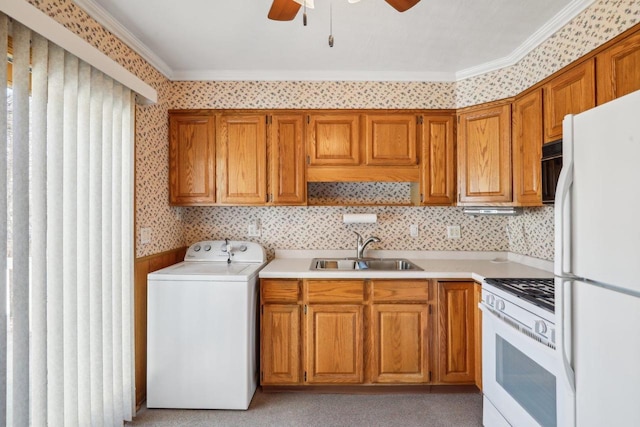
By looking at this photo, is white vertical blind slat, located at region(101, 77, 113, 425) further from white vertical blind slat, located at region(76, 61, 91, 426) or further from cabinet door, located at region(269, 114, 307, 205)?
cabinet door, located at region(269, 114, 307, 205)

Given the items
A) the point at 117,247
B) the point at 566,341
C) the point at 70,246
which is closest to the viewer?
the point at 566,341

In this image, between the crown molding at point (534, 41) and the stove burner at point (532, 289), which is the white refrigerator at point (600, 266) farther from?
the crown molding at point (534, 41)

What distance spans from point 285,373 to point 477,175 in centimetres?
215

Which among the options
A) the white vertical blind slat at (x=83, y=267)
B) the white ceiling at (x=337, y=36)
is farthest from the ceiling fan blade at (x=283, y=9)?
the white vertical blind slat at (x=83, y=267)

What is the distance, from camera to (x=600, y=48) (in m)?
1.70

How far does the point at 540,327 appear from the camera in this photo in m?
1.52

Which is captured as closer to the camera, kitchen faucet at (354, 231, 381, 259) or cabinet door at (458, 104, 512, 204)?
cabinet door at (458, 104, 512, 204)

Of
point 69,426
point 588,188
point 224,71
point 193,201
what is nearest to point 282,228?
point 193,201

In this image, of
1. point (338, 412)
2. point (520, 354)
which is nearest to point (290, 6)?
point (520, 354)

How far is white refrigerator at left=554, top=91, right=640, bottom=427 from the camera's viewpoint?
37.4 inches

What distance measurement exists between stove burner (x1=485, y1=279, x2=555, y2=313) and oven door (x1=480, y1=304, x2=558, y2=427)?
0.18 meters

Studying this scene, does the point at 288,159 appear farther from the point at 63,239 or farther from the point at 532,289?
the point at 532,289

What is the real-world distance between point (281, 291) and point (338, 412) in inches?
36.2

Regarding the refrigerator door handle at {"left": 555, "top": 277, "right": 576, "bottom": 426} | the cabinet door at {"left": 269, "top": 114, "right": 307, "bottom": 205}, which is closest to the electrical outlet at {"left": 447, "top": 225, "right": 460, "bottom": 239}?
the cabinet door at {"left": 269, "top": 114, "right": 307, "bottom": 205}
